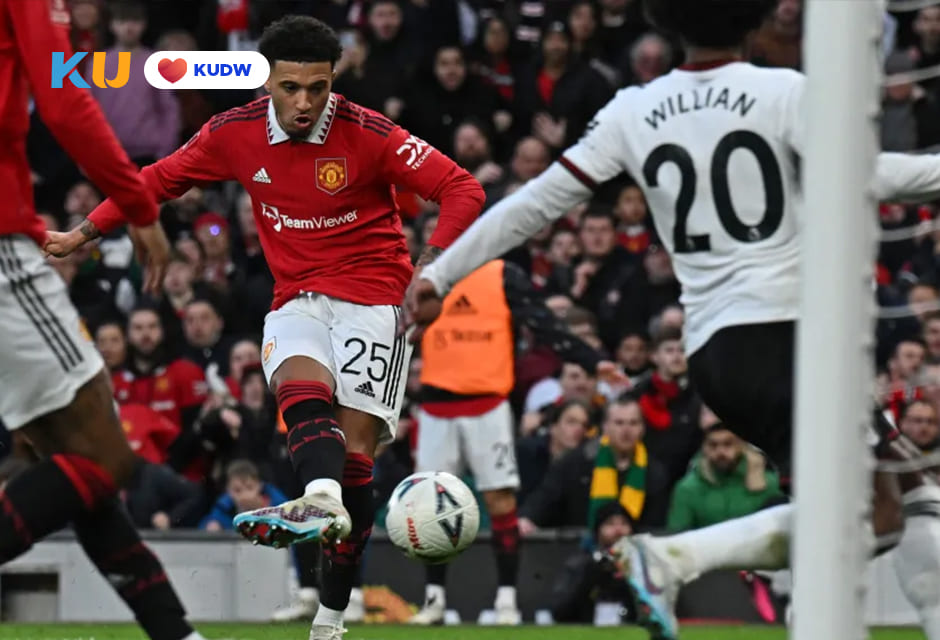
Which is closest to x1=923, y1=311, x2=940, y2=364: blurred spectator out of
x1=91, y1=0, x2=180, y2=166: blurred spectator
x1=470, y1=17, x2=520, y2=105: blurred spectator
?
x1=470, y1=17, x2=520, y2=105: blurred spectator

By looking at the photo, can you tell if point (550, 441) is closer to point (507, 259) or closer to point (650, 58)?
point (507, 259)

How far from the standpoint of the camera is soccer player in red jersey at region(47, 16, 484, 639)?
7.06m

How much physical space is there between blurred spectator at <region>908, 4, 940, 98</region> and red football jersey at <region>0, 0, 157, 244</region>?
34.1 ft

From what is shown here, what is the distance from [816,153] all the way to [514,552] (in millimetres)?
6993

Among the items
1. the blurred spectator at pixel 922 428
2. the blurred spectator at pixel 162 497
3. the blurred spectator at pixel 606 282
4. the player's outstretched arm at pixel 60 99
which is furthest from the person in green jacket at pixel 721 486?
the player's outstretched arm at pixel 60 99

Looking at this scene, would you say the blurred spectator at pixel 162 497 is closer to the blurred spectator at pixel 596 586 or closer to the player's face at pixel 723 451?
the blurred spectator at pixel 596 586

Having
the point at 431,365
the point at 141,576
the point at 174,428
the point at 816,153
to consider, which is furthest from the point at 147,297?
the point at 816,153

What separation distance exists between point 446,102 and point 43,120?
10661 millimetres

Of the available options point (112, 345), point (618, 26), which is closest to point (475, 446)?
point (112, 345)

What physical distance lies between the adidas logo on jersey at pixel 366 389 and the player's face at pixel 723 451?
14.7 feet

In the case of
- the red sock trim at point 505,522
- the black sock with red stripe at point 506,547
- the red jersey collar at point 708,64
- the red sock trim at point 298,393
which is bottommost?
the black sock with red stripe at point 506,547

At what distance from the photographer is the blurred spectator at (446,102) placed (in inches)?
611

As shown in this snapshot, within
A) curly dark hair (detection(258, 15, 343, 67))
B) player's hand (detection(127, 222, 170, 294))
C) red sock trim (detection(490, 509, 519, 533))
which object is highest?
curly dark hair (detection(258, 15, 343, 67))

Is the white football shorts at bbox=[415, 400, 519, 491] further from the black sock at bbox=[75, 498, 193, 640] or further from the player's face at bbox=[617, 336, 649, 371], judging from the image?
the black sock at bbox=[75, 498, 193, 640]
